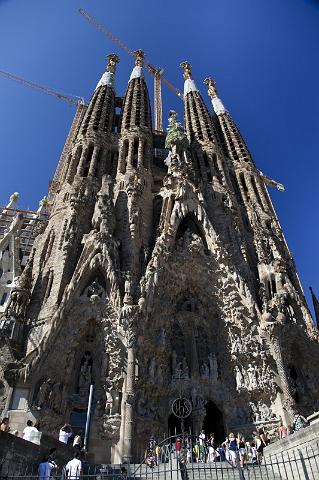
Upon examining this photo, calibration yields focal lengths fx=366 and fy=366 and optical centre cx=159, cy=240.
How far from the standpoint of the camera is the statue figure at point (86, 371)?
13.9m

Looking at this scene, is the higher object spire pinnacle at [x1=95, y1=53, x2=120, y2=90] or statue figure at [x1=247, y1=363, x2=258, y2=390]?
spire pinnacle at [x1=95, y1=53, x2=120, y2=90]

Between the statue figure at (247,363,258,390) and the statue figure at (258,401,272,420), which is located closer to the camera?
the statue figure at (258,401,272,420)

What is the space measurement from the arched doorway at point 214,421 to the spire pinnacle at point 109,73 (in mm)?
27820

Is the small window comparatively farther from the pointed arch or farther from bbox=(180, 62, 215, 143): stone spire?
bbox=(180, 62, 215, 143): stone spire

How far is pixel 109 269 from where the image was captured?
15961 millimetres

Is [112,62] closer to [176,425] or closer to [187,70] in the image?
[187,70]

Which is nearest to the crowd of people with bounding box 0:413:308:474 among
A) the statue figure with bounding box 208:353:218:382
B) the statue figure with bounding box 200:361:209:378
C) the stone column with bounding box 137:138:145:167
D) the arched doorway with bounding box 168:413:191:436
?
the arched doorway with bounding box 168:413:191:436

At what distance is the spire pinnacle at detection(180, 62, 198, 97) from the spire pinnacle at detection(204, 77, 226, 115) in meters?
2.06

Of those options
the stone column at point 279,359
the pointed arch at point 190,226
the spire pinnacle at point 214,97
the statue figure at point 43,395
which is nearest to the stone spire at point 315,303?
the stone column at point 279,359

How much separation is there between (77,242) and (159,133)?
2034 centimetres

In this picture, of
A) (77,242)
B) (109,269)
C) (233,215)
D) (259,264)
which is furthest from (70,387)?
(233,215)

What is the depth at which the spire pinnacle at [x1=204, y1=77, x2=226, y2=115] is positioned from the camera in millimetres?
36281

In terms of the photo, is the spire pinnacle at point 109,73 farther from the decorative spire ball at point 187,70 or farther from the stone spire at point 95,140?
the decorative spire ball at point 187,70

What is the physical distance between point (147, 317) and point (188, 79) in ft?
107
